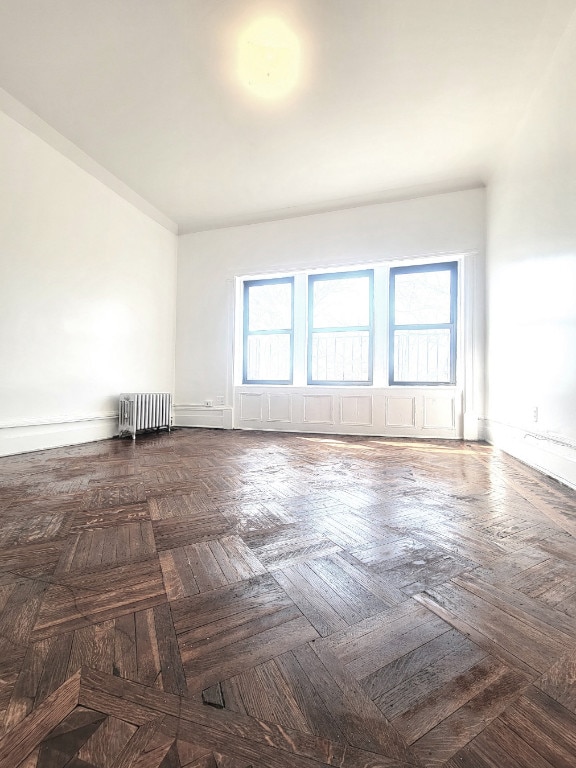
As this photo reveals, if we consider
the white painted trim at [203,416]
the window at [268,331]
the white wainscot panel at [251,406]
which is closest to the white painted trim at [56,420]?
the white painted trim at [203,416]

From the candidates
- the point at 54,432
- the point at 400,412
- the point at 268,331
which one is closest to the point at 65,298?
the point at 54,432

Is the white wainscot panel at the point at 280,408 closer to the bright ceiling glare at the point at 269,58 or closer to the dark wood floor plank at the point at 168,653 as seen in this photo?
the bright ceiling glare at the point at 269,58

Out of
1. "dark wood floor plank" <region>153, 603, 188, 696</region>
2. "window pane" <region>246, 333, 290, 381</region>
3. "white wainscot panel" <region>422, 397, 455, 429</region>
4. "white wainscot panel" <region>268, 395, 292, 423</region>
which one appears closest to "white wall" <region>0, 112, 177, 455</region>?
"window pane" <region>246, 333, 290, 381</region>

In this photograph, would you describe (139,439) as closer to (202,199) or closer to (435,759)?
(202,199)

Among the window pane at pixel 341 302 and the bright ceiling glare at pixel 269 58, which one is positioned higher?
the bright ceiling glare at pixel 269 58

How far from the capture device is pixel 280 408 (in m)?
5.71

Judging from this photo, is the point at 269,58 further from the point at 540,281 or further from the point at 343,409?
the point at 343,409

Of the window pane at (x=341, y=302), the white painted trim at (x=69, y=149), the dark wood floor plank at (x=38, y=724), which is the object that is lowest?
the dark wood floor plank at (x=38, y=724)

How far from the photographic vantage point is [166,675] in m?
0.81

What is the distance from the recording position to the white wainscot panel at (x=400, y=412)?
5094 millimetres

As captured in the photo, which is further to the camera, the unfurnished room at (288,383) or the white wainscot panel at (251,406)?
the white wainscot panel at (251,406)

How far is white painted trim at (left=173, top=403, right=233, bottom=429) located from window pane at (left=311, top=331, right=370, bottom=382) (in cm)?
158

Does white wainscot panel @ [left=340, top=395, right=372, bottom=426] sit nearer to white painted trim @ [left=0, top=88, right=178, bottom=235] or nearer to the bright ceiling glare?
the bright ceiling glare

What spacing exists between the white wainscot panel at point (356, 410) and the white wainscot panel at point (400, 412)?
27 centimetres
